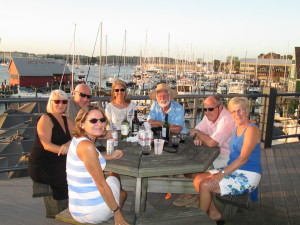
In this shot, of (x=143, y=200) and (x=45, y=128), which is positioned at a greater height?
(x=45, y=128)

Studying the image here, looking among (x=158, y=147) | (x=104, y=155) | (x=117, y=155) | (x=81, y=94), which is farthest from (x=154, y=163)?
(x=81, y=94)

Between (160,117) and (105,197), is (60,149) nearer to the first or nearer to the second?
(105,197)

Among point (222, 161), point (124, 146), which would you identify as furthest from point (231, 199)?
point (124, 146)

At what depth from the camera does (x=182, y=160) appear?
2.67m

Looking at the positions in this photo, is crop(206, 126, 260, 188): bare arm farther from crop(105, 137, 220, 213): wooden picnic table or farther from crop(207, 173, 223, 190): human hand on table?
crop(105, 137, 220, 213): wooden picnic table

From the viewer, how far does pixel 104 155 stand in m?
2.74

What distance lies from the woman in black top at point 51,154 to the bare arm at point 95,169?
0.89 meters

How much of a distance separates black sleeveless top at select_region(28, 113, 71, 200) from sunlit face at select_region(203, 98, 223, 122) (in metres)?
1.82

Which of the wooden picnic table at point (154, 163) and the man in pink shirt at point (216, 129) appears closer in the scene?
the wooden picnic table at point (154, 163)

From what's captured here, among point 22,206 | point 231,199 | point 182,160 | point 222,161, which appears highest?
point 182,160

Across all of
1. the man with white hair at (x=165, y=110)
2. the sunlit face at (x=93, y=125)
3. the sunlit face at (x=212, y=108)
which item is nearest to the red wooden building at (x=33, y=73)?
the man with white hair at (x=165, y=110)

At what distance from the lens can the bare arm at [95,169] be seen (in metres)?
2.03

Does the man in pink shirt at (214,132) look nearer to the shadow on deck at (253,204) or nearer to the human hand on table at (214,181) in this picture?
the shadow on deck at (253,204)

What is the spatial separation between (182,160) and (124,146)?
0.75 m
